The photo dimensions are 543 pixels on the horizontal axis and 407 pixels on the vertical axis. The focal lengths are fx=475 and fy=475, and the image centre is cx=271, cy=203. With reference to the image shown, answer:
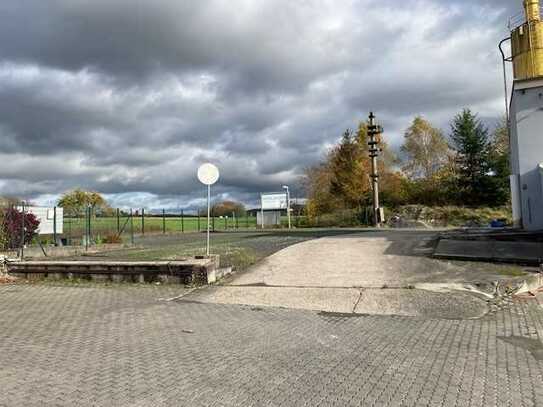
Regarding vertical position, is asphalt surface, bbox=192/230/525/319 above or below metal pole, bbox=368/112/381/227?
below

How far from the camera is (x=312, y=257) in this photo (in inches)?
575

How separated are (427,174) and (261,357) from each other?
53276mm

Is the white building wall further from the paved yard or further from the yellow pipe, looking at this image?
the paved yard

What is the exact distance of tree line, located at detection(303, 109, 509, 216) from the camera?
4166 centimetres

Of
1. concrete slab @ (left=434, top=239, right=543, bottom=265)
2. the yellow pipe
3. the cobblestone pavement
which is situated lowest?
the cobblestone pavement

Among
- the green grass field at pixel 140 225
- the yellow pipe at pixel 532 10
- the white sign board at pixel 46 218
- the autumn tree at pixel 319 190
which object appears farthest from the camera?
the autumn tree at pixel 319 190

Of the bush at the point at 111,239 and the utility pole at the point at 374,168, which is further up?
the utility pole at the point at 374,168

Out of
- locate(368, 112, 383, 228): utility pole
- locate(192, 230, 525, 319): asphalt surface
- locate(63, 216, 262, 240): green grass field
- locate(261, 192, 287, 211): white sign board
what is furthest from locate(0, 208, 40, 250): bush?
locate(261, 192, 287, 211): white sign board

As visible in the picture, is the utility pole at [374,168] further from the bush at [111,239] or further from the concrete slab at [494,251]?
the concrete slab at [494,251]

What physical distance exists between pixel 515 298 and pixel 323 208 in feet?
129

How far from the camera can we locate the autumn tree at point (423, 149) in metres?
56.3

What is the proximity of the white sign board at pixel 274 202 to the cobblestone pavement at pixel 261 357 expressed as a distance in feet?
133

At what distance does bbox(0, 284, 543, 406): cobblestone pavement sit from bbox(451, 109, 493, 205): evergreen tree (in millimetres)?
34955

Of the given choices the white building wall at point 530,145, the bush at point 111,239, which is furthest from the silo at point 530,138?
the bush at point 111,239
